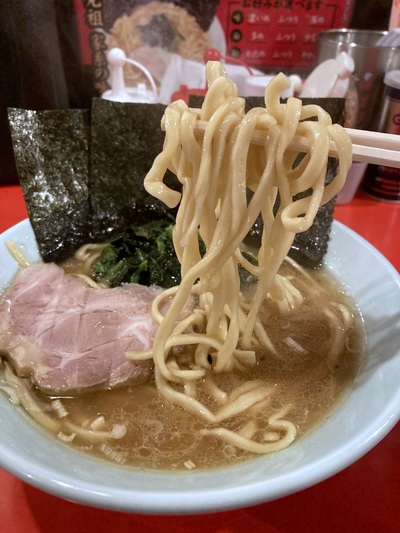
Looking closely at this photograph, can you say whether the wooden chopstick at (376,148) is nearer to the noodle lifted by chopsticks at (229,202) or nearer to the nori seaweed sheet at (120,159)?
the noodle lifted by chopsticks at (229,202)

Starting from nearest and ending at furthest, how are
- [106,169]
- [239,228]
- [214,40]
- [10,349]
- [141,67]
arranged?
[239,228] < [10,349] < [106,169] < [141,67] < [214,40]

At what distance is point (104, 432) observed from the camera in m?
1.08

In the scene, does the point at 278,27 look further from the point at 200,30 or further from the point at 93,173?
the point at 93,173

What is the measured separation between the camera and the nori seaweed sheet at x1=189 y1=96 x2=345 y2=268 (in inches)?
65.9

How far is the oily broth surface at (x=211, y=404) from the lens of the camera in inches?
40.3

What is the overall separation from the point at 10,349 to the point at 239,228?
718mm

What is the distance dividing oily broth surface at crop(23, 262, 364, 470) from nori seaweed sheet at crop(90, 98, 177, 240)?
806mm

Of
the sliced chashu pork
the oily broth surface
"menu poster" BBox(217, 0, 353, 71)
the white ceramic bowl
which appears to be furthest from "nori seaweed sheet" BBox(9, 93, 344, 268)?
"menu poster" BBox(217, 0, 353, 71)

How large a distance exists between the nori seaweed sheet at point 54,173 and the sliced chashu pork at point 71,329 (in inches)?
8.6

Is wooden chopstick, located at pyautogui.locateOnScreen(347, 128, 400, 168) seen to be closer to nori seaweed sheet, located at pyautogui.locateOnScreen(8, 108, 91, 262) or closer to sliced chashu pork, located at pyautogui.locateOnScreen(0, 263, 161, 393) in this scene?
sliced chashu pork, located at pyautogui.locateOnScreen(0, 263, 161, 393)

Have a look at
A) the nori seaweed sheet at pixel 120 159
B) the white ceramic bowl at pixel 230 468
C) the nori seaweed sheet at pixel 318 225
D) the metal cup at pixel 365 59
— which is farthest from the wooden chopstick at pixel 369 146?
the metal cup at pixel 365 59

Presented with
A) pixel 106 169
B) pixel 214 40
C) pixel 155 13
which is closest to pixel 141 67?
pixel 155 13

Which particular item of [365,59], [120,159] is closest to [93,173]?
[120,159]

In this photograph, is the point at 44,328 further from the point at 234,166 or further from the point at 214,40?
the point at 214,40
